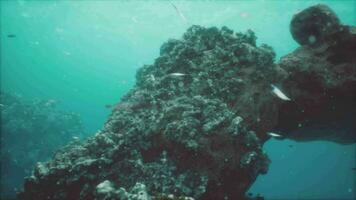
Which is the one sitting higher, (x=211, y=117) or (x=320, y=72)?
(x=320, y=72)

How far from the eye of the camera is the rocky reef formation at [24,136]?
2203 centimetres

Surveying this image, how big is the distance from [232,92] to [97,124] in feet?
233

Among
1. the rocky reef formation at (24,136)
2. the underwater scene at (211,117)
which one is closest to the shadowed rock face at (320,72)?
the underwater scene at (211,117)

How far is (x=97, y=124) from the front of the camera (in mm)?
75000

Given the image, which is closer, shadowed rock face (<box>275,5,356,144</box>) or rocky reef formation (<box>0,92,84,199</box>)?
shadowed rock face (<box>275,5,356,144</box>)

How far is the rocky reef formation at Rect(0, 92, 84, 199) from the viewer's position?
867 inches

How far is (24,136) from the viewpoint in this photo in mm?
24812

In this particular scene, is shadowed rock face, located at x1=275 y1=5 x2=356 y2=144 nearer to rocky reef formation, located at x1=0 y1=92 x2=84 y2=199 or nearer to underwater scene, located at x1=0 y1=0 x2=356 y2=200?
underwater scene, located at x1=0 y1=0 x2=356 y2=200

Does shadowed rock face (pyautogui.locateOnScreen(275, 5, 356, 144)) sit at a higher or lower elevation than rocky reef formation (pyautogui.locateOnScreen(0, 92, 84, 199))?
lower

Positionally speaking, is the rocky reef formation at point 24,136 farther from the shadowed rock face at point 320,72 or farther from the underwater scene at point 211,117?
the shadowed rock face at point 320,72

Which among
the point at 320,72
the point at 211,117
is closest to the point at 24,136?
the point at 211,117

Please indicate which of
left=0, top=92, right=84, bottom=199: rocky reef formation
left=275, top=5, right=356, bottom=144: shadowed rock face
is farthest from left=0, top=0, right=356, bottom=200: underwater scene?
left=0, top=92, right=84, bottom=199: rocky reef formation

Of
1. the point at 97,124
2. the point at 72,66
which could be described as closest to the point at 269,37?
the point at 97,124

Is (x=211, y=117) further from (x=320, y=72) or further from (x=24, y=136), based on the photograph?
(x=24, y=136)
